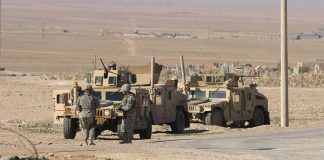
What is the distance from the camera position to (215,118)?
31.8 m

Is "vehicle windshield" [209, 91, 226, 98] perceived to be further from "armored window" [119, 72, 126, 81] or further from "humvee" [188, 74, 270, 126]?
"armored window" [119, 72, 126, 81]

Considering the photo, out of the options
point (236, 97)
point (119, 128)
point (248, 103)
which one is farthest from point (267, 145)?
point (248, 103)

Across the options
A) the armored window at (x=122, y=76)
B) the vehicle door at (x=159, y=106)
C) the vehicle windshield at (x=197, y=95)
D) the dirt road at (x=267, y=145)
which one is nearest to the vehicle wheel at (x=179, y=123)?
the vehicle door at (x=159, y=106)

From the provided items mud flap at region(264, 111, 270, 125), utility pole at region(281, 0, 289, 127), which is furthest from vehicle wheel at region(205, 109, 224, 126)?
mud flap at region(264, 111, 270, 125)

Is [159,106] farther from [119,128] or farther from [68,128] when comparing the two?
[119,128]

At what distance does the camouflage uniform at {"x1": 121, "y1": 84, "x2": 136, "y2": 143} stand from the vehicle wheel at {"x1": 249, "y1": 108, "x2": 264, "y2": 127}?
415 inches

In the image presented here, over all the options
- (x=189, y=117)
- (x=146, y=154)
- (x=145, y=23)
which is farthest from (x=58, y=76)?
(x=145, y=23)

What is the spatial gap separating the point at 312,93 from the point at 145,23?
143 meters

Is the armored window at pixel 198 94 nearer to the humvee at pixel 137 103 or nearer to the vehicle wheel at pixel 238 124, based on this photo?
the vehicle wheel at pixel 238 124

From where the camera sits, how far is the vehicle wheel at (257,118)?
112 feet

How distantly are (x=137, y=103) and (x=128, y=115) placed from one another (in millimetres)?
1835

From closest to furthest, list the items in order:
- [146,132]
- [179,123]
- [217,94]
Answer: [146,132] < [179,123] < [217,94]

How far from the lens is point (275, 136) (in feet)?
86.9

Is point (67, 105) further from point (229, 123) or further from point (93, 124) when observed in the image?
point (229, 123)
